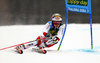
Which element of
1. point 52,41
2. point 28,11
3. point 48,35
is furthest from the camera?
point 28,11

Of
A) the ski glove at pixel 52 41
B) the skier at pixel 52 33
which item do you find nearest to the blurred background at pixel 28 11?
the skier at pixel 52 33

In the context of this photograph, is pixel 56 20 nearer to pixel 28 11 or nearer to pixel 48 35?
pixel 48 35

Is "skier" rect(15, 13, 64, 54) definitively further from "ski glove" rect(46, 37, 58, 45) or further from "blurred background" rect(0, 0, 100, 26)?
"blurred background" rect(0, 0, 100, 26)

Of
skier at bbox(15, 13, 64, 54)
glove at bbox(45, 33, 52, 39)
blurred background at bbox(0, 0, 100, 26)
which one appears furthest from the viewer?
blurred background at bbox(0, 0, 100, 26)

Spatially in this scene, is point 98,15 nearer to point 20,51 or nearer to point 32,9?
point 32,9

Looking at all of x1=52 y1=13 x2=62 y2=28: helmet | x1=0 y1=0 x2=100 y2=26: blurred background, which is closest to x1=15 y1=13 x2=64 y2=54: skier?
x1=52 y1=13 x2=62 y2=28: helmet

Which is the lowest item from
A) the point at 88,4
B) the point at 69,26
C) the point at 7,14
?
the point at 69,26

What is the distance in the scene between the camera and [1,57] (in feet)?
18.7

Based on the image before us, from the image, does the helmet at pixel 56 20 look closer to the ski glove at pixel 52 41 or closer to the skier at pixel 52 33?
the skier at pixel 52 33

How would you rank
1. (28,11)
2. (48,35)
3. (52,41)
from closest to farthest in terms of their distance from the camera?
(48,35) → (52,41) → (28,11)

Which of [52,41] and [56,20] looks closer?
[56,20]

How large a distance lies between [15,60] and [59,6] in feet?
29.7

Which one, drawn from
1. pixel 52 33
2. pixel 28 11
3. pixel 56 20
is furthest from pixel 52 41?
pixel 28 11

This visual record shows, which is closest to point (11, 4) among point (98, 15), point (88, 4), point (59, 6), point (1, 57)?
point (59, 6)
